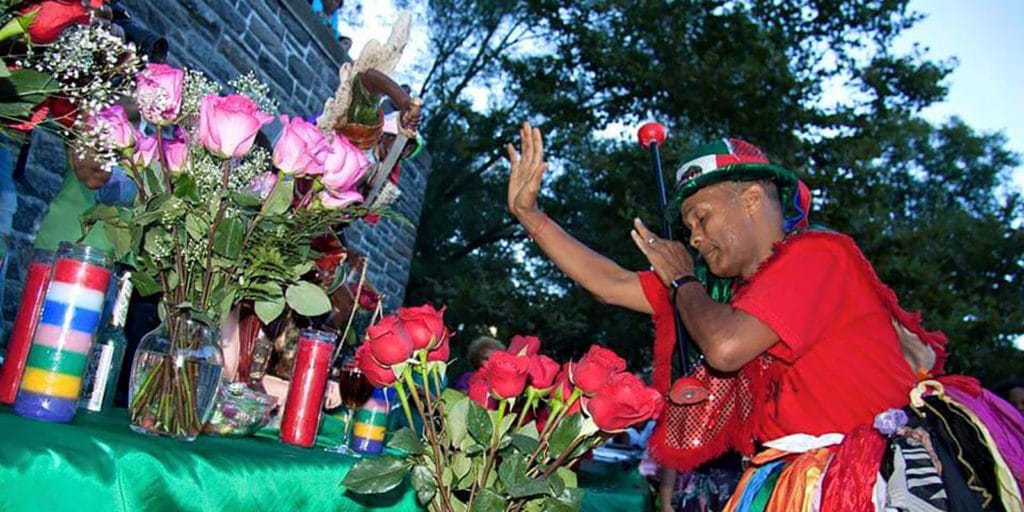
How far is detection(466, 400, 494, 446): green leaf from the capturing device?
1.13 meters

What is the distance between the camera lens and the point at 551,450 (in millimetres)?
1147

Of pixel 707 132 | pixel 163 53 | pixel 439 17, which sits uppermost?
pixel 439 17

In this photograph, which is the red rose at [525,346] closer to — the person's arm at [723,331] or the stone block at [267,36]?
the person's arm at [723,331]

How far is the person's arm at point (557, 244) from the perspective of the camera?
2.30 meters

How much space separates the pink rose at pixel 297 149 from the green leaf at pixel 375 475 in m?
0.44

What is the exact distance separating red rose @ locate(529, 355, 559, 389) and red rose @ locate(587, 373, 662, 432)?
0.08m

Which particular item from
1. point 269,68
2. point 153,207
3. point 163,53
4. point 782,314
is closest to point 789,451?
point 782,314

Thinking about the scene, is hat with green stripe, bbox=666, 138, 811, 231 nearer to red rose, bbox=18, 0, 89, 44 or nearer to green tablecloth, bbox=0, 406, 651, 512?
green tablecloth, bbox=0, 406, 651, 512

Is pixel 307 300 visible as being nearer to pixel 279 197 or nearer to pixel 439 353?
pixel 279 197

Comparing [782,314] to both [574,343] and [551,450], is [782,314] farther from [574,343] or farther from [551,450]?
[574,343]

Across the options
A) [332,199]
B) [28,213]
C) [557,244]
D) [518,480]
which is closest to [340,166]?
[332,199]

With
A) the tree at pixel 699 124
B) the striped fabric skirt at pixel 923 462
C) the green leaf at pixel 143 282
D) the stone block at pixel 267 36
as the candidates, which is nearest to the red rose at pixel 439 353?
the green leaf at pixel 143 282

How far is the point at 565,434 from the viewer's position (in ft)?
3.76

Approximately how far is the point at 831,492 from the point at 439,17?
15.0m
